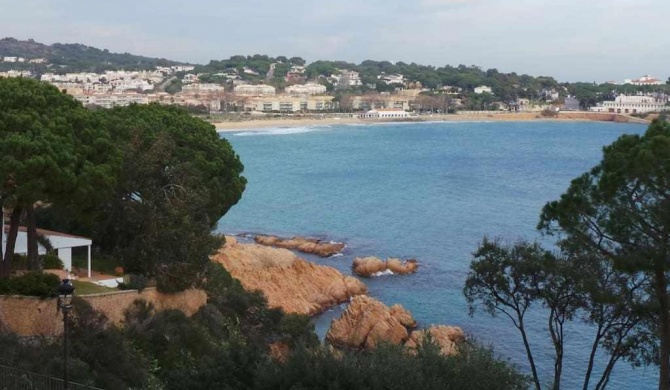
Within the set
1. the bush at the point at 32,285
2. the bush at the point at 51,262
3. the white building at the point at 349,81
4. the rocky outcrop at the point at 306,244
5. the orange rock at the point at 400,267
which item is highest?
the white building at the point at 349,81

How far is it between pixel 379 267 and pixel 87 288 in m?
17.9

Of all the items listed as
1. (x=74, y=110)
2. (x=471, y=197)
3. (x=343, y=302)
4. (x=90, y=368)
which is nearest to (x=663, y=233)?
(x=90, y=368)

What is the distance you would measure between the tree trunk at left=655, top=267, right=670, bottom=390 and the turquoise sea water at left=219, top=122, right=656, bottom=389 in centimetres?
793

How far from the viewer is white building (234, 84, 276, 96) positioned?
156 metres

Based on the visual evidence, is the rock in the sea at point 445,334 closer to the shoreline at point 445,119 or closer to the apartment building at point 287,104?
the shoreline at point 445,119

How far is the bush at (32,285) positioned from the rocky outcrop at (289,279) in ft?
39.2

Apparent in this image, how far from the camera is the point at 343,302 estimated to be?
27.5 m

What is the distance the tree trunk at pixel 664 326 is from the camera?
440 inches

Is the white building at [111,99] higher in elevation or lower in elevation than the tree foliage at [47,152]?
lower

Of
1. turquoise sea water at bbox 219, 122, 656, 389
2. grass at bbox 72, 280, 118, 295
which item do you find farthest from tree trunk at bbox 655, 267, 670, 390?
grass at bbox 72, 280, 118, 295

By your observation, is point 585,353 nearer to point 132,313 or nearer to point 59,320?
point 132,313

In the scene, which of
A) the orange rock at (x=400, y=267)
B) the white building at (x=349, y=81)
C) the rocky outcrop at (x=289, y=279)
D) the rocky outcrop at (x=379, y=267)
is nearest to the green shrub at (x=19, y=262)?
the rocky outcrop at (x=289, y=279)

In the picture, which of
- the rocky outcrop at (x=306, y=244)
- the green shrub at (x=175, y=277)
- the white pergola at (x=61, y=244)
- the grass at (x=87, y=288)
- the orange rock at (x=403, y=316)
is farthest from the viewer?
the rocky outcrop at (x=306, y=244)

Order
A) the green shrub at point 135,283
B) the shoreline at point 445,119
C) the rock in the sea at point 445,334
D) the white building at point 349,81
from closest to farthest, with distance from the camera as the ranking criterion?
the green shrub at point 135,283, the rock in the sea at point 445,334, the shoreline at point 445,119, the white building at point 349,81
